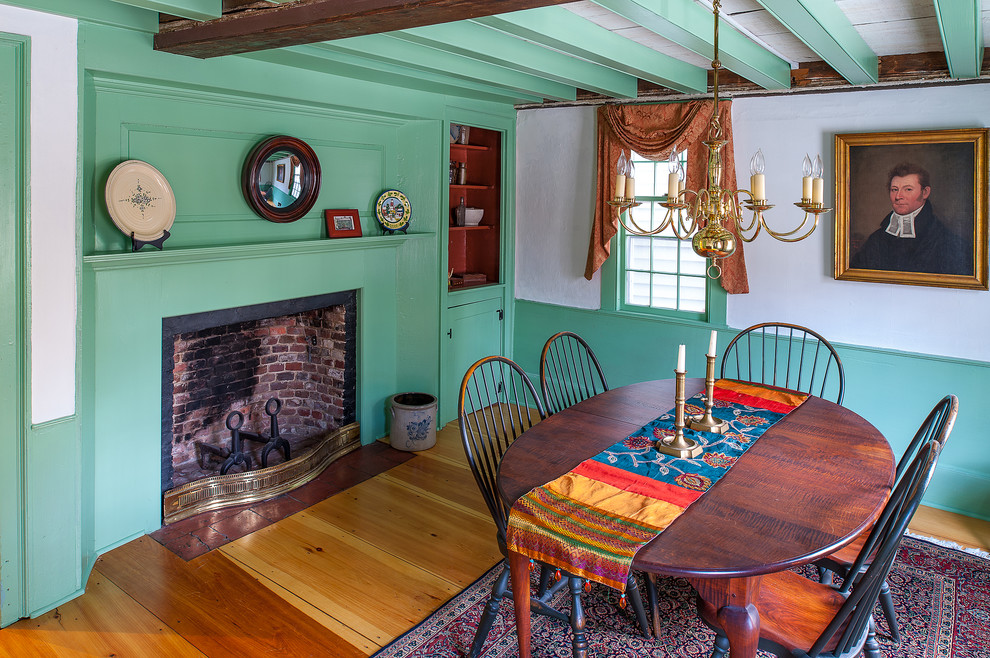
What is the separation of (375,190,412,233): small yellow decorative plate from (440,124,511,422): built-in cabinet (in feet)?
1.67

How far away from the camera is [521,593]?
7.70 ft

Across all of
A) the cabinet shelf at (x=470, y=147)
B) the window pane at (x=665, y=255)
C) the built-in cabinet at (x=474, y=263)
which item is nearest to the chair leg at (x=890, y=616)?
the window pane at (x=665, y=255)

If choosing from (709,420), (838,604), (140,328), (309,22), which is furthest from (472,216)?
(838,604)

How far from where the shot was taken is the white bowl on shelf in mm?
5348

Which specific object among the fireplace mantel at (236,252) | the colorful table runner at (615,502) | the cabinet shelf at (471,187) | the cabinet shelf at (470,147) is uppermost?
the cabinet shelf at (470,147)

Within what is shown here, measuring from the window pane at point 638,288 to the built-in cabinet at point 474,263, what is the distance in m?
0.99

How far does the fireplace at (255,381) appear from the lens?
3.79 meters

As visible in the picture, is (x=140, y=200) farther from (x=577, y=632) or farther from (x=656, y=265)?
(x=656, y=265)

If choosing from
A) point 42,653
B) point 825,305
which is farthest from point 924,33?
point 42,653

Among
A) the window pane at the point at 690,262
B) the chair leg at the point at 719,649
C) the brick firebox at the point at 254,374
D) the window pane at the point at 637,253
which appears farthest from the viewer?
the window pane at the point at 637,253

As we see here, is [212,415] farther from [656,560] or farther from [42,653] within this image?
[656,560]

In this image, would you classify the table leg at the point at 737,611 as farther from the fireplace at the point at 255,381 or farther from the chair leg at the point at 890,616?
the fireplace at the point at 255,381

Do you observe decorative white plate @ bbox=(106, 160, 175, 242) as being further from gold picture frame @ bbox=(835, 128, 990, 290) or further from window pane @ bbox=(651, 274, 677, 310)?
gold picture frame @ bbox=(835, 128, 990, 290)

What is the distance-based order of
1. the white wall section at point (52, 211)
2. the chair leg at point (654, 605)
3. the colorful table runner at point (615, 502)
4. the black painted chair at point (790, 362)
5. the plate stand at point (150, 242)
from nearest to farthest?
the colorful table runner at point (615, 502) < the white wall section at point (52, 211) < the chair leg at point (654, 605) < the plate stand at point (150, 242) < the black painted chair at point (790, 362)
